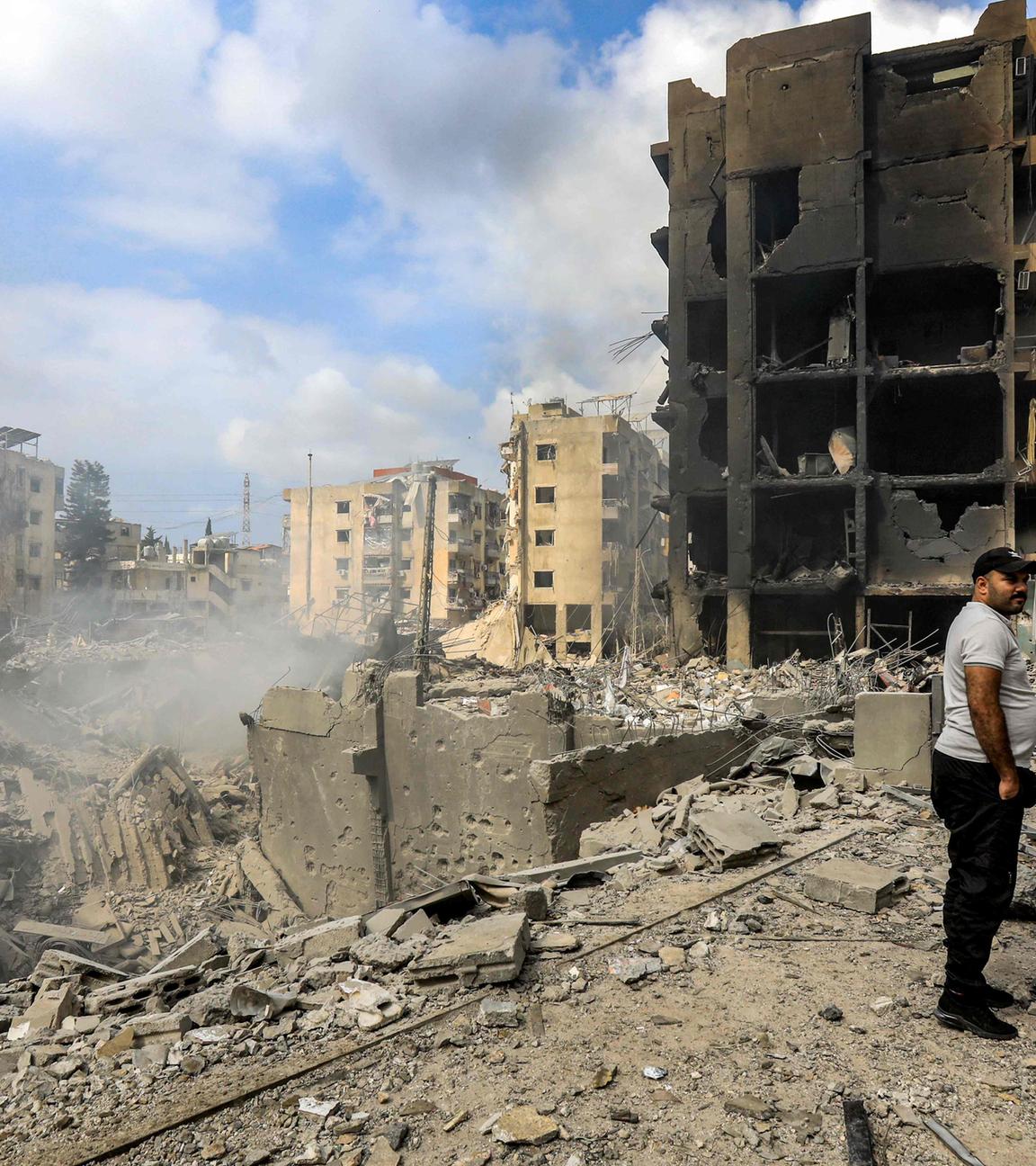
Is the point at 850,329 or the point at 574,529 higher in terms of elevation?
the point at 850,329

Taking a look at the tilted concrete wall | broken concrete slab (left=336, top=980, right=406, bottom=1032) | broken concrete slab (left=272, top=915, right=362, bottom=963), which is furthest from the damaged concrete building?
broken concrete slab (left=336, top=980, right=406, bottom=1032)

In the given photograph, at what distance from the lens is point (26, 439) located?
170ft

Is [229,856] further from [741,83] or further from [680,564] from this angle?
[741,83]

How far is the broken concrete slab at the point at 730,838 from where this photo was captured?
5941mm

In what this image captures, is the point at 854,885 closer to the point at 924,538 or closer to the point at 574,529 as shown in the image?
the point at 924,538

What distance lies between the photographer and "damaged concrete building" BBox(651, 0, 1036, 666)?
2062 cm

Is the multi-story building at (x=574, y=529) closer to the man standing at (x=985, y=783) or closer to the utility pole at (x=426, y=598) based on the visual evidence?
the utility pole at (x=426, y=598)

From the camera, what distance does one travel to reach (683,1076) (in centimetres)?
318

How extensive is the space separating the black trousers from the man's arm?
2.2 inches

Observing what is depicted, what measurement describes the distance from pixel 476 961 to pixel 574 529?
38551mm

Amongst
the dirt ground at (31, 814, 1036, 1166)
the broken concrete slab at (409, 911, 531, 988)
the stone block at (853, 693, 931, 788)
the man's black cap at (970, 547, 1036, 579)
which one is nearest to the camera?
the dirt ground at (31, 814, 1036, 1166)

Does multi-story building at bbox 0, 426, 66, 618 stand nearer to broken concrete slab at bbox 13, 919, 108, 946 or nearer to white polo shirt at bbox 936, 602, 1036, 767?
broken concrete slab at bbox 13, 919, 108, 946

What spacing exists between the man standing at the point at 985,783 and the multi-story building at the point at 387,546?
155ft

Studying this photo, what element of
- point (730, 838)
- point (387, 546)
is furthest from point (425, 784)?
point (387, 546)
